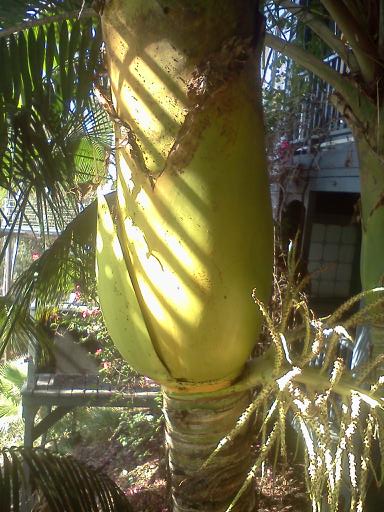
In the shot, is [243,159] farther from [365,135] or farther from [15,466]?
[15,466]

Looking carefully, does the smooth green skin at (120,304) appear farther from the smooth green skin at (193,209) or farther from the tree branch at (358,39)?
the tree branch at (358,39)

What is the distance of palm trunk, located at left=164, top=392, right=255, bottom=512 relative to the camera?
1046 mm

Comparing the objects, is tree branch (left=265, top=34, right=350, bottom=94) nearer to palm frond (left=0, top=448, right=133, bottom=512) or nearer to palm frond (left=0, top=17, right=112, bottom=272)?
palm frond (left=0, top=17, right=112, bottom=272)

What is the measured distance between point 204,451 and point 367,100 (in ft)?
3.21

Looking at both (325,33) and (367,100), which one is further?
(325,33)

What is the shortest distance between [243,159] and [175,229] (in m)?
0.17

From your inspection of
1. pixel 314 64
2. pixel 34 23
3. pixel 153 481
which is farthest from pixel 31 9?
pixel 153 481

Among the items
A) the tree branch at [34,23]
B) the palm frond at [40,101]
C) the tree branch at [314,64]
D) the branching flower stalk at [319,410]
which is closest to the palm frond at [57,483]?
the palm frond at [40,101]

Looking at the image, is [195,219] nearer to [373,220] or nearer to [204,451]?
[204,451]

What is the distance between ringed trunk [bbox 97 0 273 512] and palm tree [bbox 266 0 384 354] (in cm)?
54

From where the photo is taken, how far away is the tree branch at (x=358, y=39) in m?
1.37

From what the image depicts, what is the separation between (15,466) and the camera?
5.99 feet

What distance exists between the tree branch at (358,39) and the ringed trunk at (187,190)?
52 cm

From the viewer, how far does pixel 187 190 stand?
898 mm
